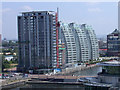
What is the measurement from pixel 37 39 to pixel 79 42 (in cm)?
682

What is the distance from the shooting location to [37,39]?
17.9m

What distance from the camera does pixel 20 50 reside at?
18.5 meters

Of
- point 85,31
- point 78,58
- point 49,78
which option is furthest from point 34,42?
point 85,31

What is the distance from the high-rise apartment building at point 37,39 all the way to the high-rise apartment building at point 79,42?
4447 millimetres

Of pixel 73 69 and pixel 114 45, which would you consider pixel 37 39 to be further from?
pixel 114 45

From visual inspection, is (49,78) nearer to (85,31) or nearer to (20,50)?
(20,50)

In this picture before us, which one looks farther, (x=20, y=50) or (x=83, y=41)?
(x=83, y=41)

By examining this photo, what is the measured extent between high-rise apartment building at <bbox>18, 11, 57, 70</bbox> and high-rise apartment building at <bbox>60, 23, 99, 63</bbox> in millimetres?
4447

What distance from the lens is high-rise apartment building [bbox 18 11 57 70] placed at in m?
17.7

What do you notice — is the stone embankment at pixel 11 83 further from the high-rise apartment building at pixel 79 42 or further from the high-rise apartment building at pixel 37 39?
the high-rise apartment building at pixel 79 42

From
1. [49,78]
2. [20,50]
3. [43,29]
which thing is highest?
[43,29]

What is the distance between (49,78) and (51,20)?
13.0ft

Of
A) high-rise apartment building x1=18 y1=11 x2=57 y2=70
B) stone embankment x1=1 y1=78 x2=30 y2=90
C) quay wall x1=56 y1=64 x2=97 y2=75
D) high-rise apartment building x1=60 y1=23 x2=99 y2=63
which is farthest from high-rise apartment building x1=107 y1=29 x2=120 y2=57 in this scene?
stone embankment x1=1 y1=78 x2=30 y2=90

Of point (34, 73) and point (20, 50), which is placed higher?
point (20, 50)
